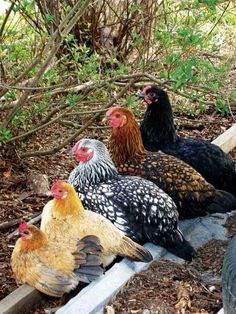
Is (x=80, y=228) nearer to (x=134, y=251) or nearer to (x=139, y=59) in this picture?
(x=134, y=251)

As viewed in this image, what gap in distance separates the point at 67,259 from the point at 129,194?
0.72 m

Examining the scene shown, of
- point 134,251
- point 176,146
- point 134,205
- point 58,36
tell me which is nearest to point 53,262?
point 134,251

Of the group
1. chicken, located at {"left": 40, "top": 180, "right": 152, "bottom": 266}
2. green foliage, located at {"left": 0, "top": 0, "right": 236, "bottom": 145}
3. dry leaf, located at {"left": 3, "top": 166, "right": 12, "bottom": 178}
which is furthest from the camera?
dry leaf, located at {"left": 3, "top": 166, "right": 12, "bottom": 178}

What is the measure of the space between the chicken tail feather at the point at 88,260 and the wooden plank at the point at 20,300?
273 millimetres

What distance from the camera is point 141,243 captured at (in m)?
4.41

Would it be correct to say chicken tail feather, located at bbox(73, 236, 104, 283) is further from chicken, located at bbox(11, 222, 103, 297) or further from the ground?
the ground

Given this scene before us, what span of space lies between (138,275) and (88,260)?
378 millimetres

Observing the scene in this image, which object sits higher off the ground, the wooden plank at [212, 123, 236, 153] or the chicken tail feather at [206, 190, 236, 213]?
the wooden plank at [212, 123, 236, 153]

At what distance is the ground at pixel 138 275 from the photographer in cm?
388

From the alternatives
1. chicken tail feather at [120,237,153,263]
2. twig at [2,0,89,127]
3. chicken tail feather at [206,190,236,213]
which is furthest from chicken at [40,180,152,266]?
twig at [2,0,89,127]

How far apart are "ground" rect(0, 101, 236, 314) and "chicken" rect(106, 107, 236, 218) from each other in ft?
0.93

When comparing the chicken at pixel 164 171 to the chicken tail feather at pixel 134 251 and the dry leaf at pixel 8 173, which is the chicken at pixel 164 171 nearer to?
the chicken tail feather at pixel 134 251

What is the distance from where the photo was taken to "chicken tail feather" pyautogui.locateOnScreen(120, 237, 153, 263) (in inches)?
160

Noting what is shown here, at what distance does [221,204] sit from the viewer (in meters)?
4.91
